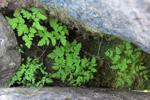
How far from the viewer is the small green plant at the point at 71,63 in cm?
315

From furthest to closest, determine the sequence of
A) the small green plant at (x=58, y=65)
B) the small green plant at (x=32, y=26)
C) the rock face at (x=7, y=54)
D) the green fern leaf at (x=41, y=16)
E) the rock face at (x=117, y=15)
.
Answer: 1. the small green plant at (x=58, y=65)
2. the rock face at (x=7, y=54)
3. the small green plant at (x=32, y=26)
4. the green fern leaf at (x=41, y=16)
5. the rock face at (x=117, y=15)

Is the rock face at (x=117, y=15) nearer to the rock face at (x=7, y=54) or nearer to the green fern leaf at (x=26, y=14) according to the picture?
the green fern leaf at (x=26, y=14)

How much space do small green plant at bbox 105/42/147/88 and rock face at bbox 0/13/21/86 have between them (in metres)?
2.04

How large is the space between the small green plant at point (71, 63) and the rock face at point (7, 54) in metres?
0.75

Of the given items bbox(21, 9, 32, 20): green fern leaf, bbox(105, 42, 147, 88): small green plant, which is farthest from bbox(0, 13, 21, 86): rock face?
bbox(105, 42, 147, 88): small green plant

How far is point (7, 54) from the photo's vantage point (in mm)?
2861

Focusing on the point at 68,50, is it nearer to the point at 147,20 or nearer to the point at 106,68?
the point at 106,68

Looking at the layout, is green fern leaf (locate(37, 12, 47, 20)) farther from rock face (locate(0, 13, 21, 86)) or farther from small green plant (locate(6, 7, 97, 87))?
rock face (locate(0, 13, 21, 86))

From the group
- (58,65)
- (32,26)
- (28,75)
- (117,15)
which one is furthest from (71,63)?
→ (117,15)

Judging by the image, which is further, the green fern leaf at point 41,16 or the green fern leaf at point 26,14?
the green fern leaf at point 26,14

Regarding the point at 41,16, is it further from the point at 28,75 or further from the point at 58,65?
the point at 28,75

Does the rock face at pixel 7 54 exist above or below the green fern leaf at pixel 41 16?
below

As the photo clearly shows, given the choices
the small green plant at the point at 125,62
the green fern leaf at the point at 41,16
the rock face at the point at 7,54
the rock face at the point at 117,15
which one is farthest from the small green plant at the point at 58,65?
the rock face at the point at 117,15

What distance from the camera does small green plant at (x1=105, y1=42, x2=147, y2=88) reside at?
3138 mm
